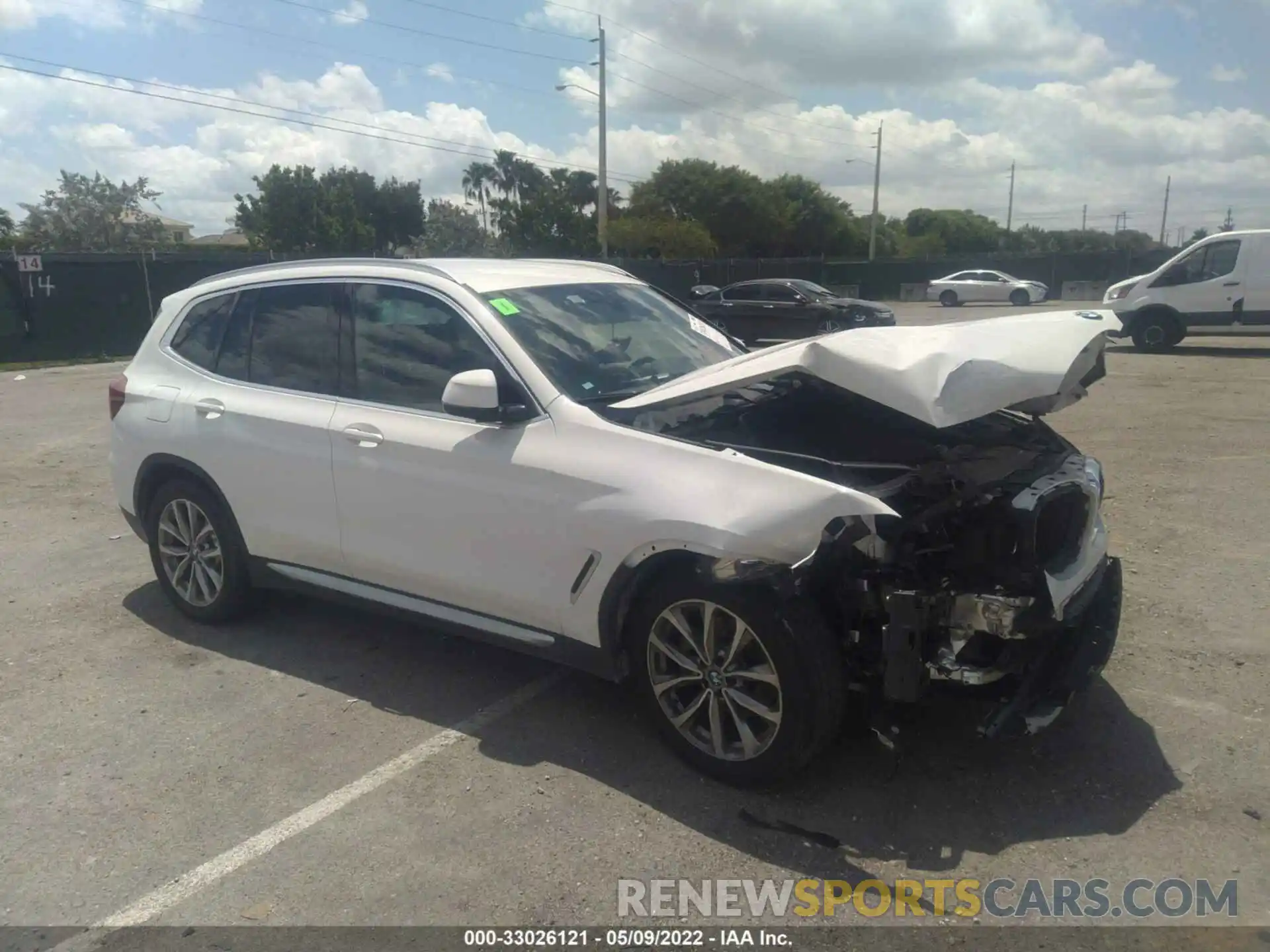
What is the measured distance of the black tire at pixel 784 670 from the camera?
132 inches

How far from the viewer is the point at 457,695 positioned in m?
4.50

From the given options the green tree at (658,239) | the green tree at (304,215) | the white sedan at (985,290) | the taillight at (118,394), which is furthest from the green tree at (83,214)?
the taillight at (118,394)

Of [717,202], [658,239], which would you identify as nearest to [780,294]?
[658,239]

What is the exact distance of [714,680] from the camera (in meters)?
3.59

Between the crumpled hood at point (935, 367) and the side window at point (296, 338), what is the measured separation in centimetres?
164

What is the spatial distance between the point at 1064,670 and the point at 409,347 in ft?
9.83

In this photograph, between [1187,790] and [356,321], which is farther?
[356,321]

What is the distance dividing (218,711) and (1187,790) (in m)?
3.91

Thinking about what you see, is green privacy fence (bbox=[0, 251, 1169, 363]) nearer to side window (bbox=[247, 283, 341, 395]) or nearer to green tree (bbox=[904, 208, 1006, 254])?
side window (bbox=[247, 283, 341, 395])

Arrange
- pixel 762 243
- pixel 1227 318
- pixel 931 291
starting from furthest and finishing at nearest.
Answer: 1. pixel 762 243
2. pixel 931 291
3. pixel 1227 318

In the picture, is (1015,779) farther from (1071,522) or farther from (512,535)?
(512,535)

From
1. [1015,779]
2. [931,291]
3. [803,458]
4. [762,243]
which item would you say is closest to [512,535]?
[803,458]

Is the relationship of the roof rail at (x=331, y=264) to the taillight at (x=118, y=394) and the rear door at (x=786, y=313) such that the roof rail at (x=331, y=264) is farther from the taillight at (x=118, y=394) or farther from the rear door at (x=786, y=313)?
the rear door at (x=786, y=313)

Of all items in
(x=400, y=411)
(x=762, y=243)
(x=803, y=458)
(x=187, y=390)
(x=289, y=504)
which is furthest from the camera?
(x=762, y=243)
